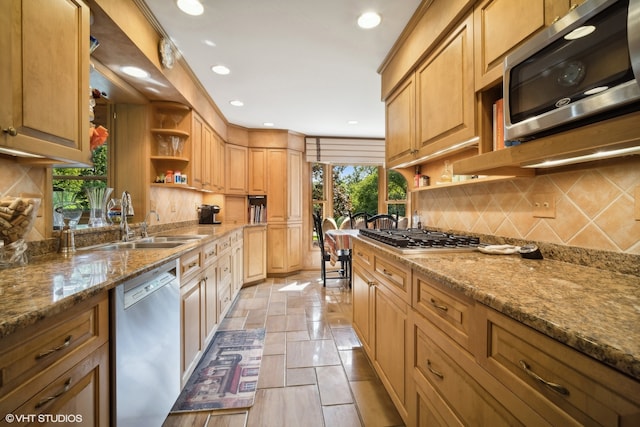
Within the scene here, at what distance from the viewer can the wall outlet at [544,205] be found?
127 cm

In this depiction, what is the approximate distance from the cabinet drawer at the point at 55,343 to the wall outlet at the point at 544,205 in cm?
186

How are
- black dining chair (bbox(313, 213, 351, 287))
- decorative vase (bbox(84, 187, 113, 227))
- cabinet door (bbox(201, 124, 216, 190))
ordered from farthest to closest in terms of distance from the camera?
black dining chair (bbox(313, 213, 351, 287))
cabinet door (bbox(201, 124, 216, 190))
decorative vase (bbox(84, 187, 113, 227))

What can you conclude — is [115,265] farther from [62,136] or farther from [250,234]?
[250,234]

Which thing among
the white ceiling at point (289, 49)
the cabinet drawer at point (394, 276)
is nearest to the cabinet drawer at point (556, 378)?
the cabinet drawer at point (394, 276)

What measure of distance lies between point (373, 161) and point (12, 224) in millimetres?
4723

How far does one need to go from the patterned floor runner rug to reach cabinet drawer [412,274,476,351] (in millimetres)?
1239

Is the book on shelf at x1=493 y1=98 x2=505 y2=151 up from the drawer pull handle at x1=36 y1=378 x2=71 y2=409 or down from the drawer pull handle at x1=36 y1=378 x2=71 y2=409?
up

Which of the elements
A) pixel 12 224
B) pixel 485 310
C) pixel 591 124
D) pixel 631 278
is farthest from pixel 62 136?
pixel 631 278

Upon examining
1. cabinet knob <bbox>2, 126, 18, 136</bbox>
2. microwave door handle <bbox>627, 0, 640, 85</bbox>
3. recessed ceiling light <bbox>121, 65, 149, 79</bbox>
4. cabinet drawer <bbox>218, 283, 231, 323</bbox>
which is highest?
recessed ceiling light <bbox>121, 65, 149, 79</bbox>

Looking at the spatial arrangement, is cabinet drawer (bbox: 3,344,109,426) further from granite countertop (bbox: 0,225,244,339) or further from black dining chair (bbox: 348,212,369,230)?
black dining chair (bbox: 348,212,369,230)

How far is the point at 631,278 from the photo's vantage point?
933 millimetres

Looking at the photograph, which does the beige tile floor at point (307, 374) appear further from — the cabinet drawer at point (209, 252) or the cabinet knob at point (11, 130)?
the cabinet knob at point (11, 130)

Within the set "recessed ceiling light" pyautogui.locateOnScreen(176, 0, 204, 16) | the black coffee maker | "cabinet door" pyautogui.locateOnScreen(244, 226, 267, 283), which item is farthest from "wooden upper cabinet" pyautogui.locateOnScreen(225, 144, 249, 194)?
"recessed ceiling light" pyautogui.locateOnScreen(176, 0, 204, 16)

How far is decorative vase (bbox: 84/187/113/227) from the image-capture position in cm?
189
